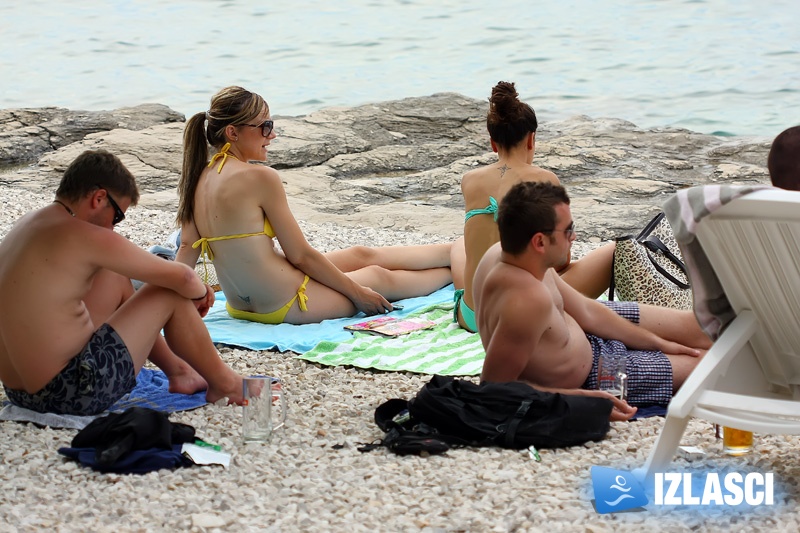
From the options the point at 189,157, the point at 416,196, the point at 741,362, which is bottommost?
the point at 416,196

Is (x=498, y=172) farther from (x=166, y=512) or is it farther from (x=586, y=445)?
(x=166, y=512)

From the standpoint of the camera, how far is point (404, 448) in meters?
3.04

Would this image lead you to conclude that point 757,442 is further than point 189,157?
No

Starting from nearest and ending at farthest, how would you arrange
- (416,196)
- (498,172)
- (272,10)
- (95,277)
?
(95,277), (498,172), (416,196), (272,10)

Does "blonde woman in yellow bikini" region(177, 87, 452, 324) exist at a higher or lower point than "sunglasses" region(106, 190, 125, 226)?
lower

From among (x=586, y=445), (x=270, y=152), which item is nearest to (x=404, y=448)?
(x=586, y=445)

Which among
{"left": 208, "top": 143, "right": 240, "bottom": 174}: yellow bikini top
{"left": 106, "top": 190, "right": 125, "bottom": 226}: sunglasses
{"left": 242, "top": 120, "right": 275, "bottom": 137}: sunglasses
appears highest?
{"left": 242, "top": 120, "right": 275, "bottom": 137}: sunglasses

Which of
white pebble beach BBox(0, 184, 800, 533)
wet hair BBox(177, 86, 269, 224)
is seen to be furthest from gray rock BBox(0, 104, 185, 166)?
white pebble beach BBox(0, 184, 800, 533)

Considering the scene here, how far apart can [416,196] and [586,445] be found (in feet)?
19.5

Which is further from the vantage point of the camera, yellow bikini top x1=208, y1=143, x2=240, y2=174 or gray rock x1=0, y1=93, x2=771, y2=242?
gray rock x1=0, y1=93, x2=771, y2=242

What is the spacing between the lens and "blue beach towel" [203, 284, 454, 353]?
4543 millimetres

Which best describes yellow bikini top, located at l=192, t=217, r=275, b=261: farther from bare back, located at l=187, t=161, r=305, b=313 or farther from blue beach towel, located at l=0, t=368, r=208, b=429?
blue beach towel, located at l=0, t=368, r=208, b=429

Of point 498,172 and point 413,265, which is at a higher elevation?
point 498,172

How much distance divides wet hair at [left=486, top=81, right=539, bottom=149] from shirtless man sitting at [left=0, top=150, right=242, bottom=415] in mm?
1578
